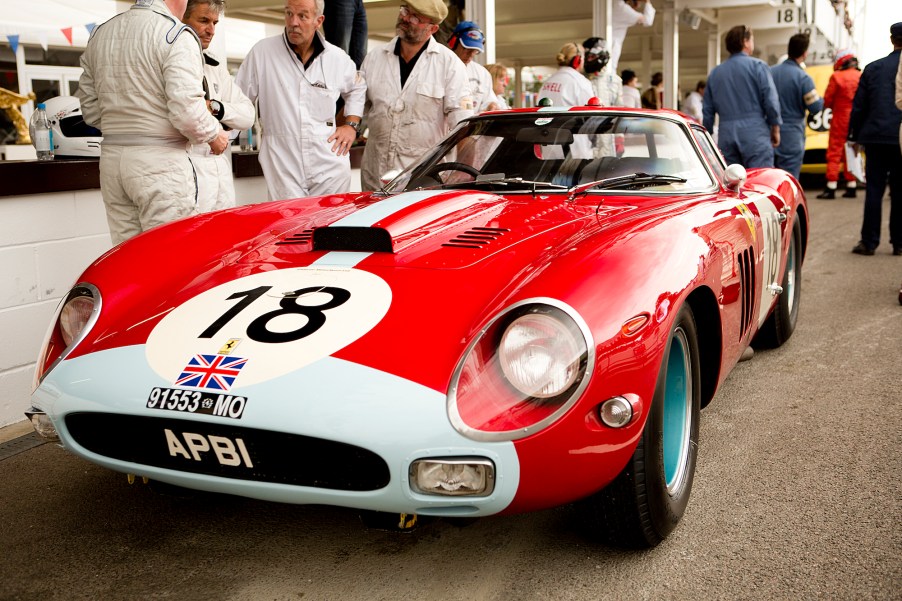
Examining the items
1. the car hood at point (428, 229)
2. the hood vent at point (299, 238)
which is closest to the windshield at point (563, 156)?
the car hood at point (428, 229)

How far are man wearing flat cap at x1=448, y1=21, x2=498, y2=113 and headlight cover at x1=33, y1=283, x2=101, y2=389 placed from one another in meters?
3.88

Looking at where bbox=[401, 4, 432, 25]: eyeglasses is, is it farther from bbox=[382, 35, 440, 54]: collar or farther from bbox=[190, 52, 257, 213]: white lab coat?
bbox=[190, 52, 257, 213]: white lab coat

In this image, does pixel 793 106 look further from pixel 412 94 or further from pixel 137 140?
pixel 137 140

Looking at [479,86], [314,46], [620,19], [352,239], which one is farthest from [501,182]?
[620,19]

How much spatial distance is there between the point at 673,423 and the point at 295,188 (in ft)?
8.73

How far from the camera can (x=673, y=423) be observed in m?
2.44

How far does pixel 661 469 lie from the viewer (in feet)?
6.95

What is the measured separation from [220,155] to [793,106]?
6.76 meters

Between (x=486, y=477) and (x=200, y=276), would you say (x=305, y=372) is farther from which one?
(x=200, y=276)

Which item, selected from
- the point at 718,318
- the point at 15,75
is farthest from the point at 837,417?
the point at 15,75

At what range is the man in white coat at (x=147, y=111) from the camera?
3.41 meters

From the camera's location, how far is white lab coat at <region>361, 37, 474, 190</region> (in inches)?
187

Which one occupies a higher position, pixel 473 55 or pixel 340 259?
pixel 473 55

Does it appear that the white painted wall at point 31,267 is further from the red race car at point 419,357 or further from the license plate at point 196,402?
the license plate at point 196,402
